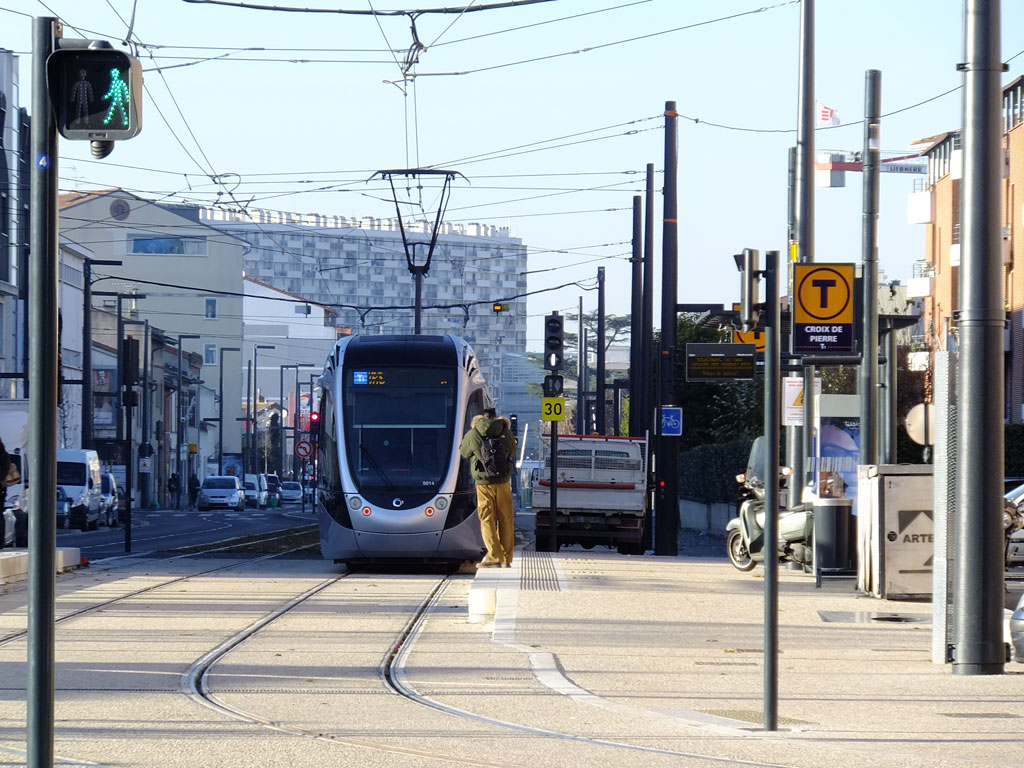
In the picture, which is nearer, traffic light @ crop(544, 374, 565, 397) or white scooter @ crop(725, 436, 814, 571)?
white scooter @ crop(725, 436, 814, 571)

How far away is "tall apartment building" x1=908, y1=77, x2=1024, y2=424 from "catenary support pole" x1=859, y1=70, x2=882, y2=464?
20617mm

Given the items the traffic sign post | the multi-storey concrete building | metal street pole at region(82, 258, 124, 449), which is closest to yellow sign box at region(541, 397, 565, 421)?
the traffic sign post

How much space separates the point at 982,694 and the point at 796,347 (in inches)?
294

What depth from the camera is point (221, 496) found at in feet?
233

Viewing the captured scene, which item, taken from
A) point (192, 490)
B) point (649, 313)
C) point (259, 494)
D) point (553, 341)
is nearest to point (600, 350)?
point (649, 313)

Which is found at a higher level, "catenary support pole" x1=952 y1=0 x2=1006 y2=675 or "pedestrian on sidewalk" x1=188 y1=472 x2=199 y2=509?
"catenary support pole" x1=952 y1=0 x2=1006 y2=675

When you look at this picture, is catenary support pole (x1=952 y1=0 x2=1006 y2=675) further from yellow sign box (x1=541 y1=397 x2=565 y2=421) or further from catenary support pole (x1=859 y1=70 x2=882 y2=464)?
yellow sign box (x1=541 y1=397 x2=565 y2=421)

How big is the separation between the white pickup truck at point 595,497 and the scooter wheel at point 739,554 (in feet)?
34.0

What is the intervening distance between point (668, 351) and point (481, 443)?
11.5 meters

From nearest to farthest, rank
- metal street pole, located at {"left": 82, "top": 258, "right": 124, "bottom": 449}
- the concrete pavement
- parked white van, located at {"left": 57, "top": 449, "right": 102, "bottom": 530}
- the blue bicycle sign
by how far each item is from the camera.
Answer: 1. the concrete pavement
2. the blue bicycle sign
3. parked white van, located at {"left": 57, "top": 449, "right": 102, "bottom": 530}
4. metal street pole, located at {"left": 82, "top": 258, "right": 124, "bottom": 449}

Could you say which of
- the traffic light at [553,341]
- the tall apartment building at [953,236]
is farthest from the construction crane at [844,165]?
the traffic light at [553,341]

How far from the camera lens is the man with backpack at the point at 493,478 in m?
16.9

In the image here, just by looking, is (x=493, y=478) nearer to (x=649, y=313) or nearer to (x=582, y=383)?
(x=649, y=313)

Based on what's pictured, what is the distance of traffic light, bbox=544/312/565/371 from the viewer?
961 inches
